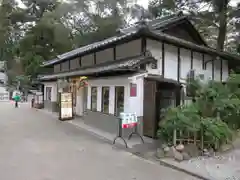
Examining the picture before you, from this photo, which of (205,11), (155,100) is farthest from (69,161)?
(205,11)

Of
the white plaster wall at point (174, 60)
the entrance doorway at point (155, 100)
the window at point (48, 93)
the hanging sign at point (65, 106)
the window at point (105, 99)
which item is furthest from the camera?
the window at point (48, 93)

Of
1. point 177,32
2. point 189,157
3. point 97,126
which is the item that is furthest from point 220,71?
point 189,157

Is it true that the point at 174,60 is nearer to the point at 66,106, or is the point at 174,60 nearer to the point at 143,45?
the point at 143,45

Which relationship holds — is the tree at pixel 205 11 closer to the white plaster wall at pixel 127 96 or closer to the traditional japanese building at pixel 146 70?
the traditional japanese building at pixel 146 70

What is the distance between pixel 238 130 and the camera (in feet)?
34.1

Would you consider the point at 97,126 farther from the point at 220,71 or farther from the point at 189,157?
the point at 220,71

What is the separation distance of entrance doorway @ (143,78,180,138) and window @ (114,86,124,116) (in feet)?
3.23

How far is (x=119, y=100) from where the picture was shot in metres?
10.7

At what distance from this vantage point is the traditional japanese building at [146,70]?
9.87 m

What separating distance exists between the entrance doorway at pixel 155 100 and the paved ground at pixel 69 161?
82.0 inches

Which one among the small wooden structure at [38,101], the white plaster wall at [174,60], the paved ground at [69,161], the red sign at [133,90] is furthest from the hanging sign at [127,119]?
the small wooden structure at [38,101]

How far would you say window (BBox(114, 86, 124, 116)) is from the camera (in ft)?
34.4

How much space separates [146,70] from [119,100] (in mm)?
1786

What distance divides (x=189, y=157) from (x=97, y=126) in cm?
603
